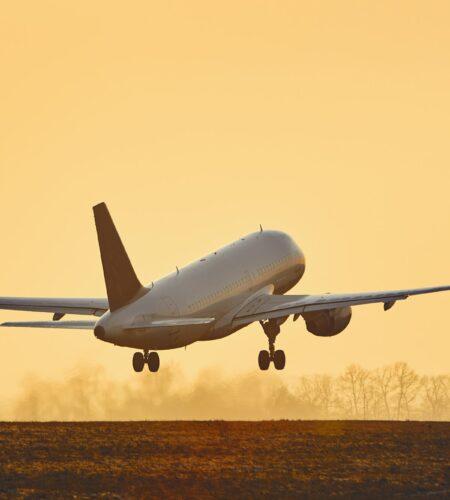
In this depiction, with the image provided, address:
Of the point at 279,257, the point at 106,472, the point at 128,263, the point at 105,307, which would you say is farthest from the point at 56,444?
the point at 279,257

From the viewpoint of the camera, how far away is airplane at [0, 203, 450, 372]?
56375mm

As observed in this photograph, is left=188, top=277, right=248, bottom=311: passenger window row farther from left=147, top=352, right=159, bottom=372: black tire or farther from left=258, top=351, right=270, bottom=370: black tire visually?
left=258, top=351, right=270, bottom=370: black tire

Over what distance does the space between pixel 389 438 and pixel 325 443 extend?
9.15 feet

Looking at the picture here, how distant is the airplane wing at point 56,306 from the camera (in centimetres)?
6688

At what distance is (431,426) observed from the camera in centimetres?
5144

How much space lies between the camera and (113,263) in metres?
55.3

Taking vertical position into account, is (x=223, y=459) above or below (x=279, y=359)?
below

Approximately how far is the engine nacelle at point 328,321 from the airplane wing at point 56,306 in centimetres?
1018

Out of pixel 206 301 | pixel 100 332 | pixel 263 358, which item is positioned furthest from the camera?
pixel 263 358

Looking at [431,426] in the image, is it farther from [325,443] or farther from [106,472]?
[106,472]

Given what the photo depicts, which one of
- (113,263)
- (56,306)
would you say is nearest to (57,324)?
(113,263)

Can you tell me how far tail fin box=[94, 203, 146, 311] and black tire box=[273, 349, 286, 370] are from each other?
1290 centimetres

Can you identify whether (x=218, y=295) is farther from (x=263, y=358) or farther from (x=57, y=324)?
(x=57, y=324)

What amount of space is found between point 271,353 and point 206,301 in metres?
6.52
